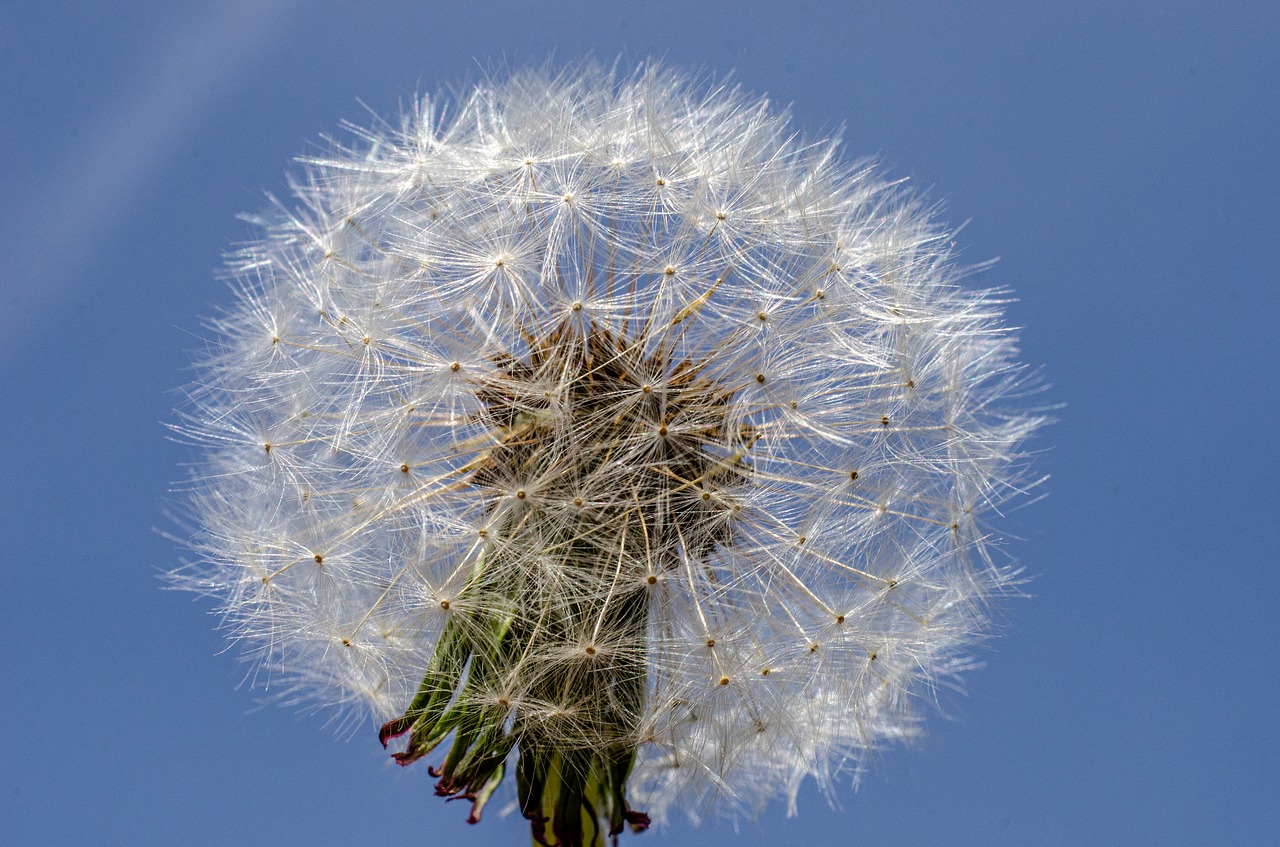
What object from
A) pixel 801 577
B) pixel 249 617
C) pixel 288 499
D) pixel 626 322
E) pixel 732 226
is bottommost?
pixel 249 617

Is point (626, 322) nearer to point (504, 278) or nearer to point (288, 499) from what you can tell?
point (504, 278)

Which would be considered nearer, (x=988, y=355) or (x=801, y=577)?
(x=801, y=577)

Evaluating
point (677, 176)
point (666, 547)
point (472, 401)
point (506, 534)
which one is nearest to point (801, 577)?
point (666, 547)

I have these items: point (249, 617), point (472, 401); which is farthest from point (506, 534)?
point (249, 617)

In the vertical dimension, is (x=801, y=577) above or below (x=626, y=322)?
below

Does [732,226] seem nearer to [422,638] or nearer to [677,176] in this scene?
[677,176]

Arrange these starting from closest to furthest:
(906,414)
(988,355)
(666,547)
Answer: (666,547) < (906,414) < (988,355)

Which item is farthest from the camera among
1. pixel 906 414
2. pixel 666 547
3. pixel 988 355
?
pixel 988 355
